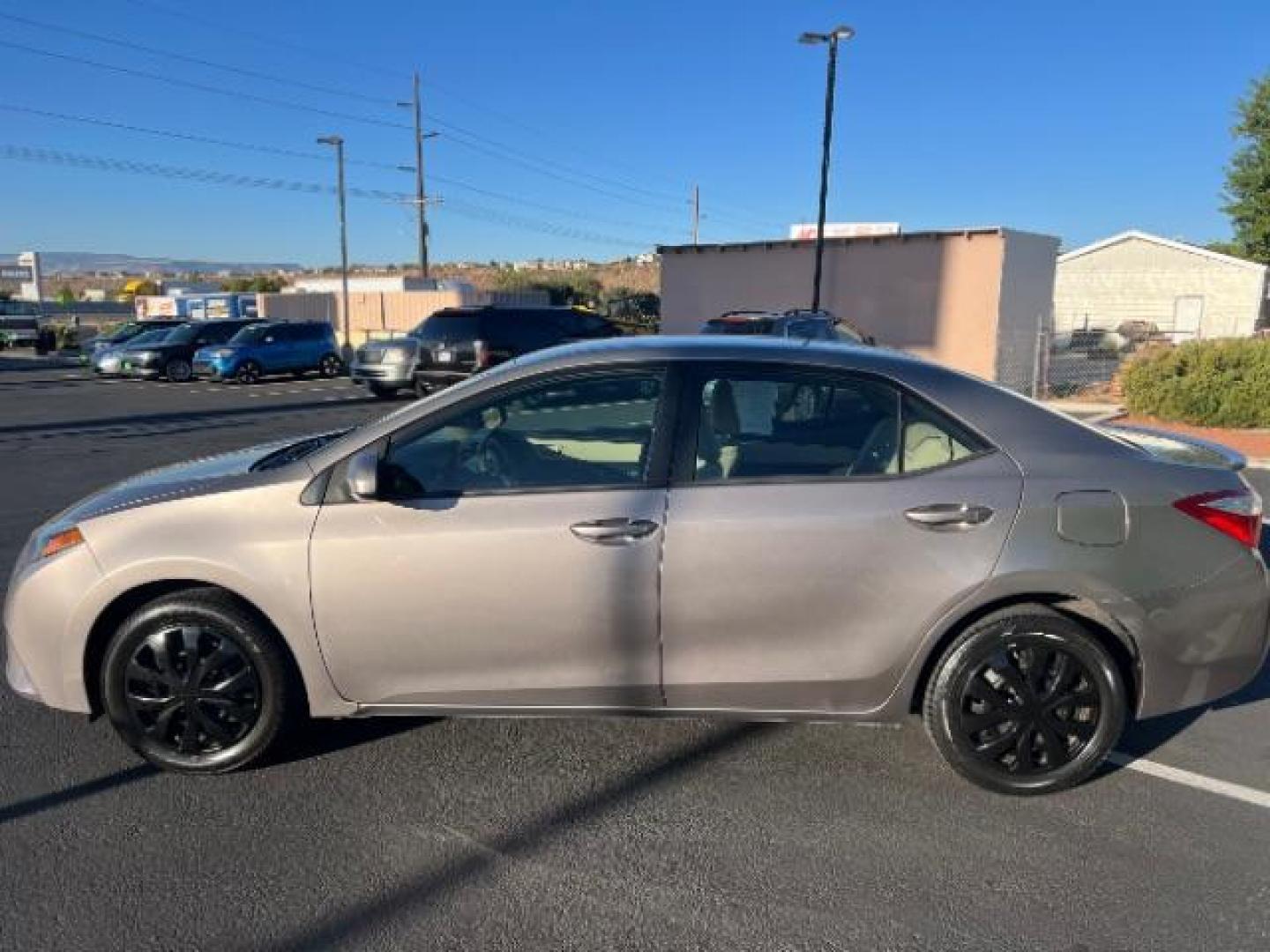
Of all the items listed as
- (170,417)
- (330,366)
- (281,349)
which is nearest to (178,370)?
(281,349)

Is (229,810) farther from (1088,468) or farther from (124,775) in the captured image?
(1088,468)

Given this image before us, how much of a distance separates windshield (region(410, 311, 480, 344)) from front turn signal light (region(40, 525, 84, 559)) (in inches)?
470

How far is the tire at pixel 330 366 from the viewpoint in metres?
24.4

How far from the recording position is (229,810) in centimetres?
310

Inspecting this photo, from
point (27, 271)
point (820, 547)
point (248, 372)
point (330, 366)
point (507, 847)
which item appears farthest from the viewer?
point (27, 271)

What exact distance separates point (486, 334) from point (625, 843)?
12.7m

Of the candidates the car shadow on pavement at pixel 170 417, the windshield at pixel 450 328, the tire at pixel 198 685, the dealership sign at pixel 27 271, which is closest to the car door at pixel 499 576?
the tire at pixel 198 685

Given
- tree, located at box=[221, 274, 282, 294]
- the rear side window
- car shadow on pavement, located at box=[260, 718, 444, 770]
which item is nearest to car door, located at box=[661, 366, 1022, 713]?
car shadow on pavement, located at box=[260, 718, 444, 770]

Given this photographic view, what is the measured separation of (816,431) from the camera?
3264 millimetres

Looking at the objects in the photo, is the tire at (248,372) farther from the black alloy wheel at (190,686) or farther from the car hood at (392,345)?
the black alloy wheel at (190,686)

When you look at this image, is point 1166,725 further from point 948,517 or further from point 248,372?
point 248,372

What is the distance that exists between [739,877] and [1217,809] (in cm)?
173

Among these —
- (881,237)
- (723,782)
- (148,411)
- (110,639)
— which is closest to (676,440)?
(723,782)

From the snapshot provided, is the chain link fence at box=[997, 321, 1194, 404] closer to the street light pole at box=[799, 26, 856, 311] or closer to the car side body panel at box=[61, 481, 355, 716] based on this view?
the street light pole at box=[799, 26, 856, 311]
